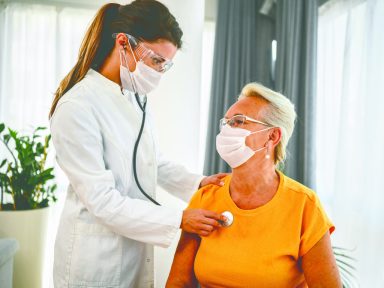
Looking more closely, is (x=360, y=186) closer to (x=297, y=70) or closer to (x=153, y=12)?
(x=297, y=70)

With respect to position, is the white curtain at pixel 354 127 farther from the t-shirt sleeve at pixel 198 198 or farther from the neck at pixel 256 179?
the t-shirt sleeve at pixel 198 198

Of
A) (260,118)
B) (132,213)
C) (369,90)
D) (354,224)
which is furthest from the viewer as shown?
(354,224)

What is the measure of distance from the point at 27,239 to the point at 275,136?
5.78 ft

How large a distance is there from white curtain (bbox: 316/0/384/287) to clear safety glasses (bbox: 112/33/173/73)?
1229 millimetres

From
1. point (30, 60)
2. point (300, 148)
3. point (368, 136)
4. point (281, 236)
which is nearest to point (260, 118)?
point (281, 236)

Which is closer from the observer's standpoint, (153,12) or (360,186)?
(153,12)

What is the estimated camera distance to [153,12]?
1.11m

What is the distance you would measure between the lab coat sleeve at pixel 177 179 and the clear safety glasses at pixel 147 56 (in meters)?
0.43

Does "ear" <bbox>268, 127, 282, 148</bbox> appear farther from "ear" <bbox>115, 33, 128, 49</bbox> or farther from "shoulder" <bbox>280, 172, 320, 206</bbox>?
"ear" <bbox>115, 33, 128, 49</bbox>

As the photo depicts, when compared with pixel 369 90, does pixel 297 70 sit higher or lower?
higher

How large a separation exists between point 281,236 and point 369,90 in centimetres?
112

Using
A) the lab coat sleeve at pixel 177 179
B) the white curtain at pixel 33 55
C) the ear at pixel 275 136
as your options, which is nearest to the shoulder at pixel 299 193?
the ear at pixel 275 136

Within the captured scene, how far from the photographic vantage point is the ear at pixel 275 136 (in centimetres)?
130

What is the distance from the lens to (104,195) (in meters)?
1.02
